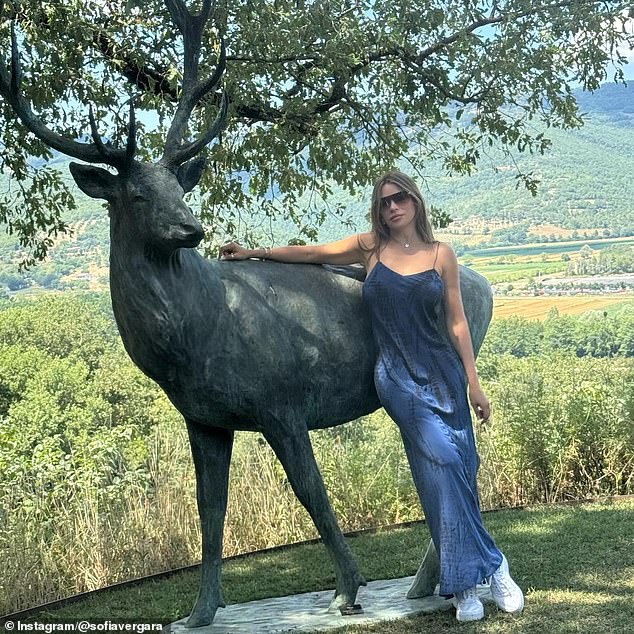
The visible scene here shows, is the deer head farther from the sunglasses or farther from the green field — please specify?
the green field

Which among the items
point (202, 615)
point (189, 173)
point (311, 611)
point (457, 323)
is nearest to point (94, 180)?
point (189, 173)

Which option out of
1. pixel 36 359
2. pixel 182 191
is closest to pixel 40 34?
pixel 182 191

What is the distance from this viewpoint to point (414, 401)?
4.19 meters

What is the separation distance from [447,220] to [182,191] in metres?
5.49

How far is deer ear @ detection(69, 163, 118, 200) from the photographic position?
12.1 ft

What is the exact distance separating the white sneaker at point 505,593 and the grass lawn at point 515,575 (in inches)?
1.9

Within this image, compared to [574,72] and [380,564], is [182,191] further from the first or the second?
[574,72]

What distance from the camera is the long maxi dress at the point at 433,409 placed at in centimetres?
410

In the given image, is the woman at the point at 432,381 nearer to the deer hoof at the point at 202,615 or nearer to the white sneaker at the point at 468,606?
the white sneaker at the point at 468,606

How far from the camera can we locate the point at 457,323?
428cm

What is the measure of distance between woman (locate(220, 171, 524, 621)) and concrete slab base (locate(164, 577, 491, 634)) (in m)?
0.29

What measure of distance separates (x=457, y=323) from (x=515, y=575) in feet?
5.82

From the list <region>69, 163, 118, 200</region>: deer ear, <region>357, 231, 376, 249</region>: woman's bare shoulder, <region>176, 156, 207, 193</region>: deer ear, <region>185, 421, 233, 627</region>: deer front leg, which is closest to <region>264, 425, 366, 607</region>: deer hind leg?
<region>185, 421, 233, 627</region>: deer front leg

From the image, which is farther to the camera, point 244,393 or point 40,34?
point 40,34
